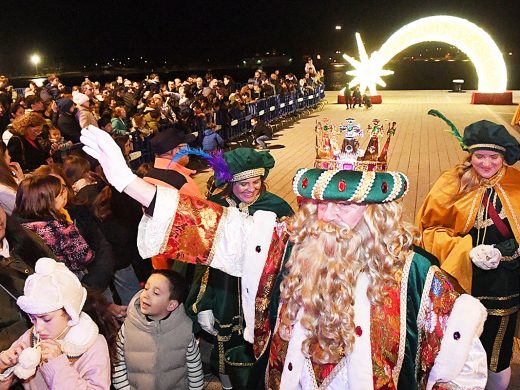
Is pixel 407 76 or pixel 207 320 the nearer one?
pixel 207 320

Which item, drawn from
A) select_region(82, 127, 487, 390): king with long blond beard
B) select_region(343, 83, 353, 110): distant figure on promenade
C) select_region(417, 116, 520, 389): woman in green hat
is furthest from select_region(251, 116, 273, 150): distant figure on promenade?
select_region(82, 127, 487, 390): king with long blond beard

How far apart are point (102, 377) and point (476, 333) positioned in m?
1.75

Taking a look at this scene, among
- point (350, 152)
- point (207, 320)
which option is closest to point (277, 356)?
point (350, 152)

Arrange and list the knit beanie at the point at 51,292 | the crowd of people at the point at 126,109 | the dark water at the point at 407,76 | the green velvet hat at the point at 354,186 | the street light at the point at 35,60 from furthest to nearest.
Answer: the street light at the point at 35,60 → the dark water at the point at 407,76 → the crowd of people at the point at 126,109 → the knit beanie at the point at 51,292 → the green velvet hat at the point at 354,186

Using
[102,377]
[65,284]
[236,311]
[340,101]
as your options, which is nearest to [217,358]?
[236,311]

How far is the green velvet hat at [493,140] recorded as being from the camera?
10.1 feet

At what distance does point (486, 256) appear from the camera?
10.1 feet

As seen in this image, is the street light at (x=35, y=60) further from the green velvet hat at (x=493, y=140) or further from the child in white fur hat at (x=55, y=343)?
the green velvet hat at (x=493, y=140)

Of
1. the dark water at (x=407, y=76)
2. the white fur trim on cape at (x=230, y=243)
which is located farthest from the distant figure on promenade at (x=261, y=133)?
the dark water at (x=407, y=76)

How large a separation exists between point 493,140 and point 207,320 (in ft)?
7.04

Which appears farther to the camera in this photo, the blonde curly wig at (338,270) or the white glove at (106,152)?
the blonde curly wig at (338,270)

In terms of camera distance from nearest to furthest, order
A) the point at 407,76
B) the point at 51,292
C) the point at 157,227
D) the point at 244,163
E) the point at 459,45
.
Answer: the point at 157,227, the point at 51,292, the point at 244,163, the point at 459,45, the point at 407,76

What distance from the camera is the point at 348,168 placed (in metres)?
2.00

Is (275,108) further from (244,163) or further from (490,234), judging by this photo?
(490,234)
